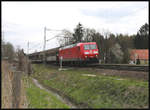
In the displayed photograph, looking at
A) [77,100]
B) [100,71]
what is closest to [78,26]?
[100,71]

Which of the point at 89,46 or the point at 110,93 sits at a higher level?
the point at 89,46

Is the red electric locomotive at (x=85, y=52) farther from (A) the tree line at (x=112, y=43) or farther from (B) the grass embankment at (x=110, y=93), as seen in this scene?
(A) the tree line at (x=112, y=43)

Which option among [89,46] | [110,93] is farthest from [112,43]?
[110,93]

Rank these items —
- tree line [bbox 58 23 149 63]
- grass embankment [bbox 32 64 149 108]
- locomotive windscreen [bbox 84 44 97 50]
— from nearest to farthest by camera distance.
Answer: grass embankment [bbox 32 64 149 108] → locomotive windscreen [bbox 84 44 97 50] → tree line [bbox 58 23 149 63]

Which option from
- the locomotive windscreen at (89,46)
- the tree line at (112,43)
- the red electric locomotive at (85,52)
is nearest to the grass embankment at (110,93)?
the red electric locomotive at (85,52)

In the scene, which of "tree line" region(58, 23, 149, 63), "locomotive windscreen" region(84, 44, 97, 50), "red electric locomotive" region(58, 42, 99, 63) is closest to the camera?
"red electric locomotive" region(58, 42, 99, 63)

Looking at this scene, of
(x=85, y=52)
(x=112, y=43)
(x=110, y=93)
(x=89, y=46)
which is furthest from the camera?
(x=112, y=43)

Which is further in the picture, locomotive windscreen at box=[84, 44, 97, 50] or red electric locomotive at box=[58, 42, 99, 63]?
locomotive windscreen at box=[84, 44, 97, 50]

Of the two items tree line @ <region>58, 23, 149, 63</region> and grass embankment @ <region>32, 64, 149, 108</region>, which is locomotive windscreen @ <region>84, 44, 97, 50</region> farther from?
tree line @ <region>58, 23, 149, 63</region>

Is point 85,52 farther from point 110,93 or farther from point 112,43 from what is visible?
point 112,43

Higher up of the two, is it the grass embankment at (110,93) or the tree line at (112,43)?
the tree line at (112,43)

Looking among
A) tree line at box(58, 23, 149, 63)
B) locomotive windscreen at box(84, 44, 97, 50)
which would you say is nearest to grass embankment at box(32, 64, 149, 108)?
locomotive windscreen at box(84, 44, 97, 50)

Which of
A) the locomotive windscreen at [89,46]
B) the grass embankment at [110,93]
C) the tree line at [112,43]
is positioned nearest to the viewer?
the grass embankment at [110,93]

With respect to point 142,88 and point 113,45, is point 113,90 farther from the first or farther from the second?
point 113,45
